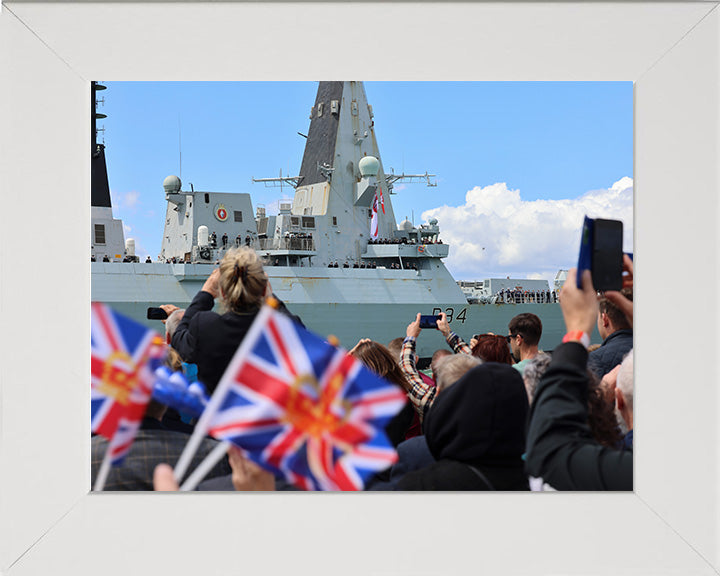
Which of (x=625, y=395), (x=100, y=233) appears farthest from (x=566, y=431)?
(x=100, y=233)

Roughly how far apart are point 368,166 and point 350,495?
1402cm

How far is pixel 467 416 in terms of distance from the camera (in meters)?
1.66

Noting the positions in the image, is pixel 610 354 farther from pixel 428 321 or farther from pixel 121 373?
pixel 121 373

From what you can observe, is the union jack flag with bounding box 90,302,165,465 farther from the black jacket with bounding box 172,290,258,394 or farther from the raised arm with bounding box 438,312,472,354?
the raised arm with bounding box 438,312,472,354

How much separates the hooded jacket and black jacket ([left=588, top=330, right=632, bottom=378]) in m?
0.98

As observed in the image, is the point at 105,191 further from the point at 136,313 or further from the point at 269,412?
the point at 269,412

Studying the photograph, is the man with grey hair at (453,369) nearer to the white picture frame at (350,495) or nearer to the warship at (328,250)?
the white picture frame at (350,495)

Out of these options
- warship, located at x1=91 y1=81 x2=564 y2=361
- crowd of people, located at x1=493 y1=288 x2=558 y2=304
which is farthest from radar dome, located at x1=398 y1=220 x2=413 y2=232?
crowd of people, located at x1=493 y1=288 x2=558 y2=304

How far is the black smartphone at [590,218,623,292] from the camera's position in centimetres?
205
